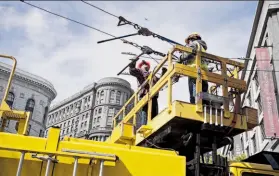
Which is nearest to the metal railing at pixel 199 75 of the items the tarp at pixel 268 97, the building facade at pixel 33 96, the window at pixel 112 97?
the tarp at pixel 268 97

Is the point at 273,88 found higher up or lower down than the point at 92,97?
lower down

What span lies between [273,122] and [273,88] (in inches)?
88.4

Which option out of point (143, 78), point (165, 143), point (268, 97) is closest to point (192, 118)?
point (165, 143)

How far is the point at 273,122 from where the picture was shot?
53.6ft

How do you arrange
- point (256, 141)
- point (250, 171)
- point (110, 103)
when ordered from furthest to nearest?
1. point (110, 103)
2. point (256, 141)
3. point (250, 171)

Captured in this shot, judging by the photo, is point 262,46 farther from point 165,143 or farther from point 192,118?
point 192,118

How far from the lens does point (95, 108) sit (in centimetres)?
7394

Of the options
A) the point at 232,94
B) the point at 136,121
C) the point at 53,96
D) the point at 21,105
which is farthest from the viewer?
the point at 53,96

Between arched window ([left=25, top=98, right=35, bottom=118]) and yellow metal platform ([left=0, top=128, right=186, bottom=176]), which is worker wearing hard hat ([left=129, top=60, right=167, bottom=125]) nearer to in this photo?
yellow metal platform ([left=0, top=128, right=186, bottom=176])

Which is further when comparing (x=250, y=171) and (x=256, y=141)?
(x=256, y=141)

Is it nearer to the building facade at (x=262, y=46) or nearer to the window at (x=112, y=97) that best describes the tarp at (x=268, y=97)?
the building facade at (x=262, y=46)

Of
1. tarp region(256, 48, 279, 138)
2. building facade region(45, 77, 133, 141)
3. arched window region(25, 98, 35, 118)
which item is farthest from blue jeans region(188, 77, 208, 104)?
building facade region(45, 77, 133, 141)

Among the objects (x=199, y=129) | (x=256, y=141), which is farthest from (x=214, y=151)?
(x=256, y=141)

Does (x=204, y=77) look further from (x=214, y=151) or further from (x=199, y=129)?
(x=214, y=151)
